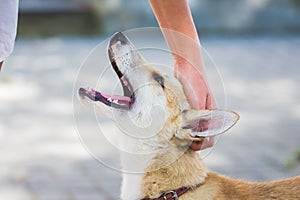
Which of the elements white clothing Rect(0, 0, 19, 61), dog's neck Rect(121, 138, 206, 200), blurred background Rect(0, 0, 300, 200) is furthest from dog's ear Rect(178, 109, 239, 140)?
white clothing Rect(0, 0, 19, 61)

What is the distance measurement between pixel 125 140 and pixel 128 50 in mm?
410

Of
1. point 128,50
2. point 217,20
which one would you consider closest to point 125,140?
point 128,50

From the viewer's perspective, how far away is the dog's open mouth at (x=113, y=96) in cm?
305

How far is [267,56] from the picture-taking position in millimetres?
10008

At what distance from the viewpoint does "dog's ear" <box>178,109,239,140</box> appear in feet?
9.36

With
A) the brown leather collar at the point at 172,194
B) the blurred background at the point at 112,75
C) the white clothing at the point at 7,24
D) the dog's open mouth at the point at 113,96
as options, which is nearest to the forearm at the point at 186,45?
the blurred background at the point at 112,75

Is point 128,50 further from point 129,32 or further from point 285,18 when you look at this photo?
point 285,18

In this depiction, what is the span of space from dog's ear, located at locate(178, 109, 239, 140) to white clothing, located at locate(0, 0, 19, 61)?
80 cm

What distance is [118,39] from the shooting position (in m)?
3.06

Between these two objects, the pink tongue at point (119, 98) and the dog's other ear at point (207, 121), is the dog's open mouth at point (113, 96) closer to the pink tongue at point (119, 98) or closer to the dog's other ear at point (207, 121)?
the pink tongue at point (119, 98)

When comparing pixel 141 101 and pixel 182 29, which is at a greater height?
pixel 182 29

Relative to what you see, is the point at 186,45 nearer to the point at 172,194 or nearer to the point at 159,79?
the point at 159,79

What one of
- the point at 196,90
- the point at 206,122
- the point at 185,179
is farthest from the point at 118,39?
the point at 185,179

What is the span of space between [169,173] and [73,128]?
11.1 ft
